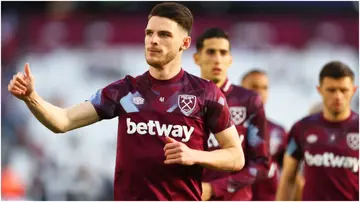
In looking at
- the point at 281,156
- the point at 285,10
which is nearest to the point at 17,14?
the point at 285,10

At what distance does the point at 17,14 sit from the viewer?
23.5 m

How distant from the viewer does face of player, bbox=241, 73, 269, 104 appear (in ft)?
42.7

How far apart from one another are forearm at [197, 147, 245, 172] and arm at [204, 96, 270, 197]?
1.82 m

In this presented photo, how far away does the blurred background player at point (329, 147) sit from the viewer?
1026cm

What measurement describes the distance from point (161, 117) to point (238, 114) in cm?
255

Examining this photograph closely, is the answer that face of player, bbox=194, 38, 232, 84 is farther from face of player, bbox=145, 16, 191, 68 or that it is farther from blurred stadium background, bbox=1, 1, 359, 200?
blurred stadium background, bbox=1, 1, 359, 200

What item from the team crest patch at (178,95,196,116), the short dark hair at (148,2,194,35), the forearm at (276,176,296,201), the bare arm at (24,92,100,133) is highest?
the short dark hair at (148,2,194,35)

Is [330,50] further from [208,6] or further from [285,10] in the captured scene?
[208,6]

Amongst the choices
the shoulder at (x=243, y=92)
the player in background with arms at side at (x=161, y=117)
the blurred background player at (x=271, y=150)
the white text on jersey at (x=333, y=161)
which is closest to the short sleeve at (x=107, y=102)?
the player in background with arms at side at (x=161, y=117)

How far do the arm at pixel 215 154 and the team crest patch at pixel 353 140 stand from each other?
147 inches

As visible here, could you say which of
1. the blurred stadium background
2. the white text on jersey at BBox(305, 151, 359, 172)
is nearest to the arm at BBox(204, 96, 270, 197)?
the white text on jersey at BBox(305, 151, 359, 172)

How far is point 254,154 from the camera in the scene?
9156 mm

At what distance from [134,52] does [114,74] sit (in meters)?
1.01

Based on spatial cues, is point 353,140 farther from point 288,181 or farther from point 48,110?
point 48,110
